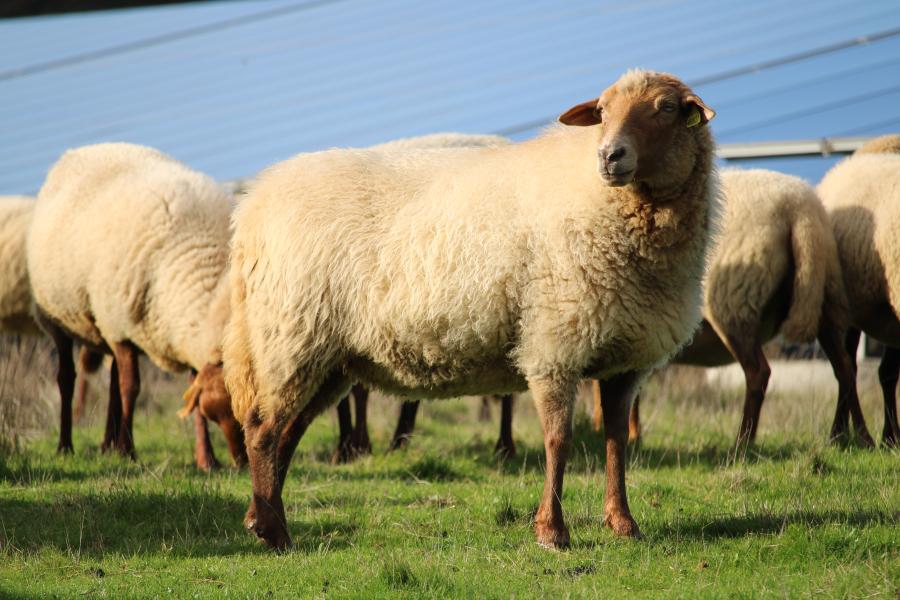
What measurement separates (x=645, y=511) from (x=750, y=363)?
8.93 ft

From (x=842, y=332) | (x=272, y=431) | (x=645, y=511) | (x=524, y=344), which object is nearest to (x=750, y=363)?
(x=842, y=332)

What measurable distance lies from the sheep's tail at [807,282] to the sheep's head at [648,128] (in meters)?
3.02

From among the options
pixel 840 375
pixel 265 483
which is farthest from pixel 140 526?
pixel 840 375

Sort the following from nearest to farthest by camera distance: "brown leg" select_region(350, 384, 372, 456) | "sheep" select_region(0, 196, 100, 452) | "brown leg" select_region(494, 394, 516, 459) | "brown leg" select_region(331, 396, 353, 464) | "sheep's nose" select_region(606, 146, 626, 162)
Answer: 1. "sheep's nose" select_region(606, 146, 626, 162)
2. "brown leg" select_region(494, 394, 516, 459)
3. "brown leg" select_region(331, 396, 353, 464)
4. "brown leg" select_region(350, 384, 372, 456)
5. "sheep" select_region(0, 196, 100, 452)

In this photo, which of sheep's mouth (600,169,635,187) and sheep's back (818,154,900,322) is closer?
sheep's mouth (600,169,635,187)

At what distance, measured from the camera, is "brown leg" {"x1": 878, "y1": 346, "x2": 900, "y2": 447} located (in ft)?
26.4

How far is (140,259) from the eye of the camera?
824 cm

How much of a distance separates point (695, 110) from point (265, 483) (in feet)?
9.22

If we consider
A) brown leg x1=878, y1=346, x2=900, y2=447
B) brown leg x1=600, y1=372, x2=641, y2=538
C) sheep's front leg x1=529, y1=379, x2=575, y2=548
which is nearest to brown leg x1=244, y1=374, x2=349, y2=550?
sheep's front leg x1=529, y1=379, x2=575, y2=548

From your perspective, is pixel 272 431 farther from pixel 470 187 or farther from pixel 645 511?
pixel 645 511

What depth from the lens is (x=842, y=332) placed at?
809cm

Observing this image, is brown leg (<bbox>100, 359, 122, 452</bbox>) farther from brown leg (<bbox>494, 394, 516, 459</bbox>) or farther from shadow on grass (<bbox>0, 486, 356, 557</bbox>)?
brown leg (<bbox>494, 394, 516, 459</bbox>)

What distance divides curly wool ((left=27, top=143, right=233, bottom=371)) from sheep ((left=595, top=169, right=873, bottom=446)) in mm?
3516

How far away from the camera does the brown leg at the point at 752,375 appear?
7.91 metres
